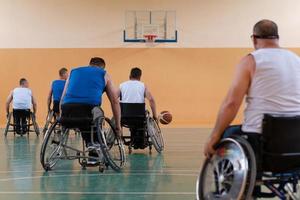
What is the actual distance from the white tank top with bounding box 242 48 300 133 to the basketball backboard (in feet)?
42.7

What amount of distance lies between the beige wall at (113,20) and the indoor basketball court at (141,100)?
1.2 inches

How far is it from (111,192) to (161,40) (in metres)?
11.7

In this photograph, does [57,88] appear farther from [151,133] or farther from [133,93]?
[151,133]

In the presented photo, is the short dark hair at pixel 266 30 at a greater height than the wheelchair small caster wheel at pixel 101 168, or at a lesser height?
greater

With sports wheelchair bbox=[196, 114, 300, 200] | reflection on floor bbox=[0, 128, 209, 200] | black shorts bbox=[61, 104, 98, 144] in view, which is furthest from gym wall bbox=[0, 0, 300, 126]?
sports wheelchair bbox=[196, 114, 300, 200]

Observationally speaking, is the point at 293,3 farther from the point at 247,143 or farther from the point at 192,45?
the point at 247,143

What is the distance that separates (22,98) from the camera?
11609mm

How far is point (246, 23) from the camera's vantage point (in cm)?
1603

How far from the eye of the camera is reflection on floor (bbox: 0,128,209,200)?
182 inches

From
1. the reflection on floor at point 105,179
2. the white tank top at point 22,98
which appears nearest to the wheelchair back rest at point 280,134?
the reflection on floor at point 105,179

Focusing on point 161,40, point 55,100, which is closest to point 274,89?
point 55,100

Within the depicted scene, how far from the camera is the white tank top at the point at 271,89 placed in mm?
3102

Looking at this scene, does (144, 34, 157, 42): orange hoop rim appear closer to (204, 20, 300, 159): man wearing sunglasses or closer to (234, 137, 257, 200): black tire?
(204, 20, 300, 159): man wearing sunglasses

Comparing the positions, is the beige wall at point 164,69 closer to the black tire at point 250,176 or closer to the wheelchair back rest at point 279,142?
the wheelchair back rest at point 279,142
